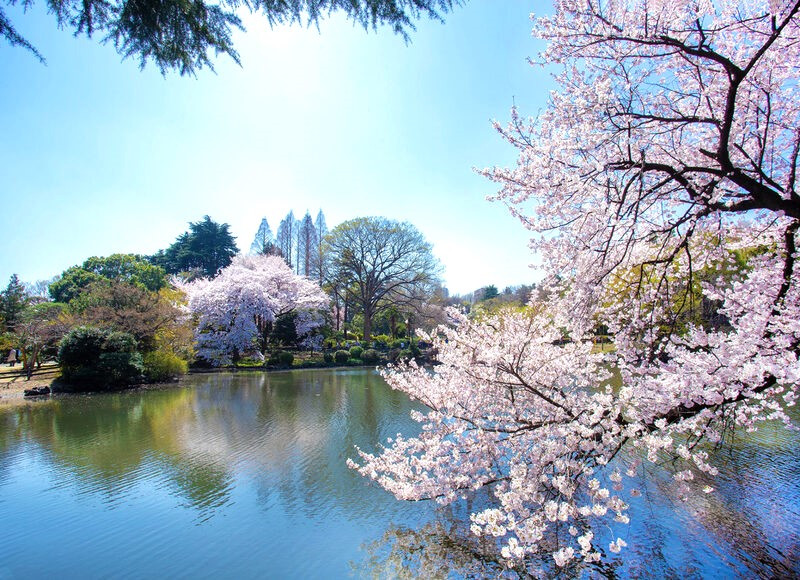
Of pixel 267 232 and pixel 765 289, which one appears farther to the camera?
pixel 267 232

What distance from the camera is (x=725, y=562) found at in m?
4.24

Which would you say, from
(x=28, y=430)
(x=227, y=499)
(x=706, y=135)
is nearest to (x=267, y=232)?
(x=28, y=430)

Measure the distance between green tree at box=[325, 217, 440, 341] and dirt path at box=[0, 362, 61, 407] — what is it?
15.1 m

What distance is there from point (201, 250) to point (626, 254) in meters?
43.4

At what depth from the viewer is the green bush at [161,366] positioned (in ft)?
53.1

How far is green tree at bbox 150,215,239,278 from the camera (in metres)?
40.9

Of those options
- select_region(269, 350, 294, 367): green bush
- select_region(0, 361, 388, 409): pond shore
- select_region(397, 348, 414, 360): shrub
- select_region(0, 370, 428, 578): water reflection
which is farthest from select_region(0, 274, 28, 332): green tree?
select_region(397, 348, 414, 360): shrub

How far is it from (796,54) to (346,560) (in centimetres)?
610

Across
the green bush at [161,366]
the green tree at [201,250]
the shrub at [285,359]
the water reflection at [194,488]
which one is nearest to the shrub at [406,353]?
the shrub at [285,359]

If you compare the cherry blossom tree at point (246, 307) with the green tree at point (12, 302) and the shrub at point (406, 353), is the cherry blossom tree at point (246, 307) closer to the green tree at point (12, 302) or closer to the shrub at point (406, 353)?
the shrub at point (406, 353)

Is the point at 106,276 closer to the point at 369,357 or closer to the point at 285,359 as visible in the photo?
the point at 285,359

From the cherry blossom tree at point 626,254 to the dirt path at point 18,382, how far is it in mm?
14783

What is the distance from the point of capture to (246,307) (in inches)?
929

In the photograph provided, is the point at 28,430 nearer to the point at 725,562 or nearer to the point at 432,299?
the point at 725,562
